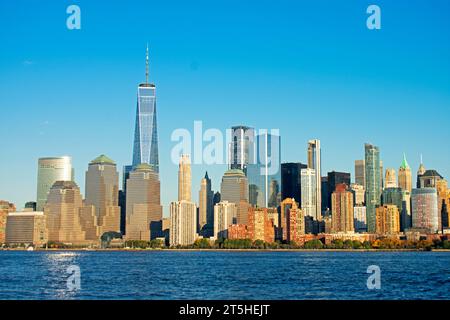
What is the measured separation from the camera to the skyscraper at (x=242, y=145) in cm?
16650

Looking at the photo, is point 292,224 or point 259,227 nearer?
point 259,227

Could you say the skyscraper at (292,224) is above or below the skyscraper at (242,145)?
below

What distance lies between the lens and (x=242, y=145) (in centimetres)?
18600

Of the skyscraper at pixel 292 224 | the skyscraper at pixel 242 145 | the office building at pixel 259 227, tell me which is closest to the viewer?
the skyscraper at pixel 242 145

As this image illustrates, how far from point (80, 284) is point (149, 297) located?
34.2 feet

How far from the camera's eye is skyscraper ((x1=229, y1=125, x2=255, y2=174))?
166500mm

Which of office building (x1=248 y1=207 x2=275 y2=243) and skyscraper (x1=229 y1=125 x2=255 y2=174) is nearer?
skyscraper (x1=229 y1=125 x2=255 y2=174)

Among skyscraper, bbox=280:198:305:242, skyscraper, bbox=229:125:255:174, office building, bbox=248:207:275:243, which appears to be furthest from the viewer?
skyscraper, bbox=280:198:305:242

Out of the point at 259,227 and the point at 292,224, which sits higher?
the point at 292,224

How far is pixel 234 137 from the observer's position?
16962 centimetres

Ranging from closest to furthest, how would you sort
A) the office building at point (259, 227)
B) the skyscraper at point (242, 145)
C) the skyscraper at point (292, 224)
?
the skyscraper at point (242, 145)
the office building at point (259, 227)
the skyscraper at point (292, 224)

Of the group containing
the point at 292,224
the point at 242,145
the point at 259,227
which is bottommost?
the point at 259,227
